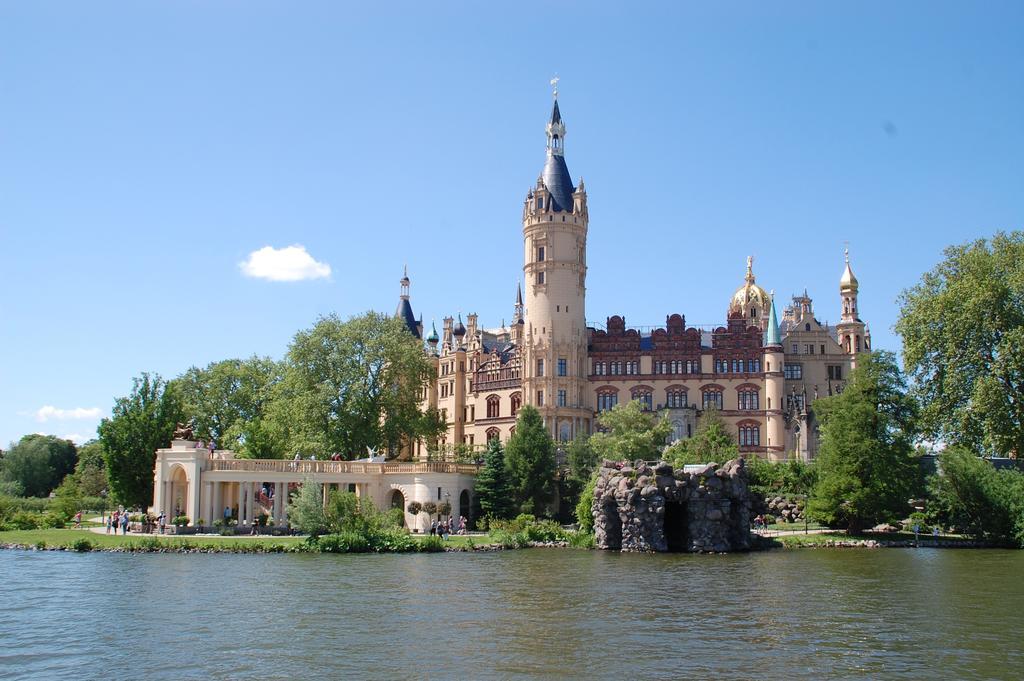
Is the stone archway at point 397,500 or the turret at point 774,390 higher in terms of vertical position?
the turret at point 774,390

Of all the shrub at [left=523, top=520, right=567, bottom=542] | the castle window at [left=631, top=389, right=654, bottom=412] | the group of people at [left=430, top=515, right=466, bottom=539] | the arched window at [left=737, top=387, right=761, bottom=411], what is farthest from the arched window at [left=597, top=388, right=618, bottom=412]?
the shrub at [left=523, top=520, right=567, bottom=542]

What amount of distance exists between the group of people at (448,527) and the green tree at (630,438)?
428 inches

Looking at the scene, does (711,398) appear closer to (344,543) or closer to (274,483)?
(274,483)

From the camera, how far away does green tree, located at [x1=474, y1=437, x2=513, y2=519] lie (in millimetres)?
62656

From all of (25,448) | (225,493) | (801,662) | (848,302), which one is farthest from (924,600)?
(25,448)

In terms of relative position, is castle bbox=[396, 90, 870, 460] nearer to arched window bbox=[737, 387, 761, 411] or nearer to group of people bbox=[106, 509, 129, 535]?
arched window bbox=[737, 387, 761, 411]

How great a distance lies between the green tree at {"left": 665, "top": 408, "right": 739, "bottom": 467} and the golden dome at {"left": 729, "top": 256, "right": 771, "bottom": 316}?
29.3 meters

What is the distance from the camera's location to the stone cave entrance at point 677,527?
168 feet

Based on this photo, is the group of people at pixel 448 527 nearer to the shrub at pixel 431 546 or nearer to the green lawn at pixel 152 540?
the green lawn at pixel 152 540

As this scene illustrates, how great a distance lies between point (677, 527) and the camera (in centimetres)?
5262

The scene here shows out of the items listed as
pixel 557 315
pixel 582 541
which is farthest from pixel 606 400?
pixel 582 541

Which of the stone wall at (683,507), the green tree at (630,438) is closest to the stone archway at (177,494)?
the stone wall at (683,507)

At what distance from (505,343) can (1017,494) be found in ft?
213

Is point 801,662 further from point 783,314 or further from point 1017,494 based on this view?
point 783,314
